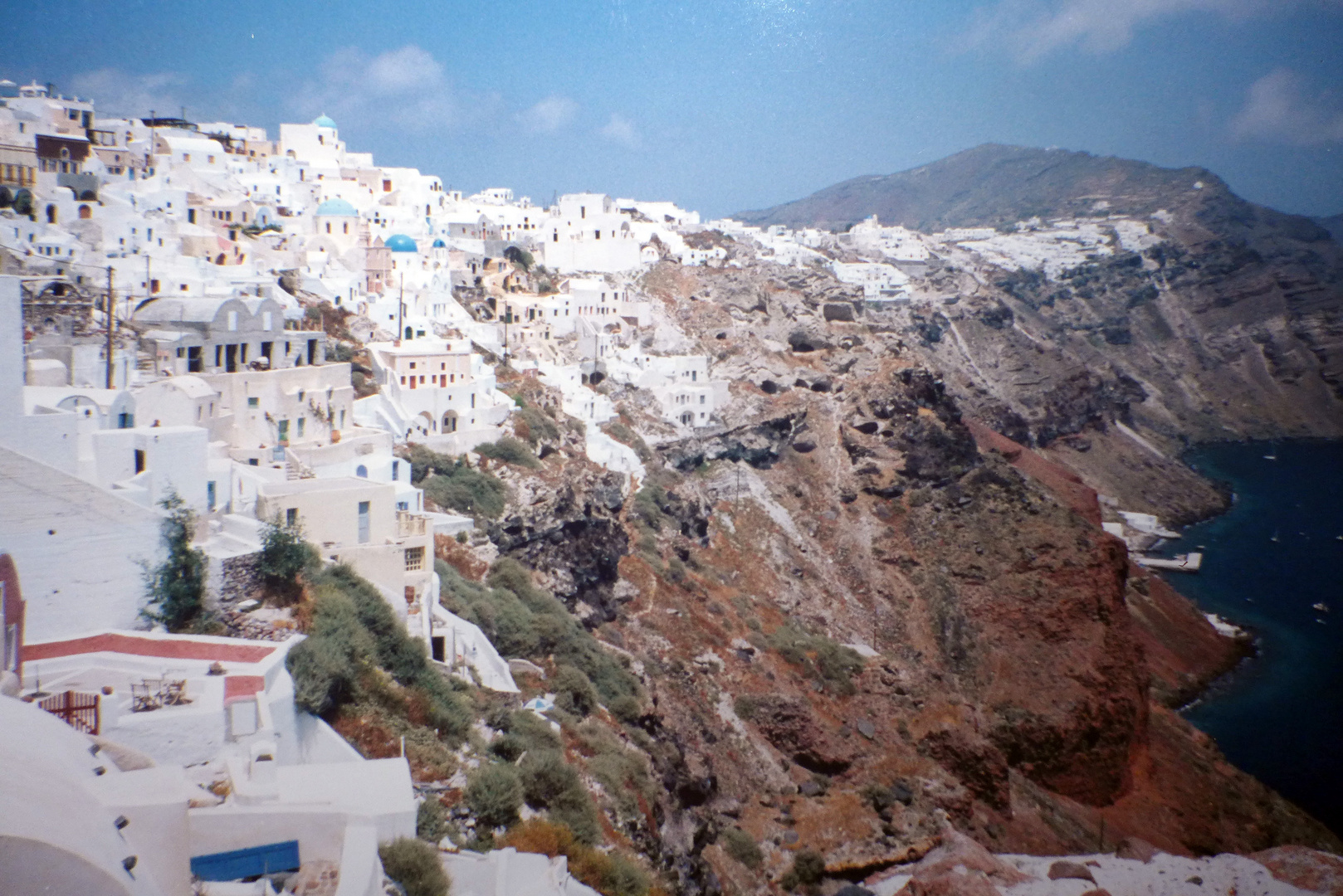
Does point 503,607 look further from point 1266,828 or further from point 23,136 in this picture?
point 23,136

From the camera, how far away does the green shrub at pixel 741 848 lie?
20.8 metres

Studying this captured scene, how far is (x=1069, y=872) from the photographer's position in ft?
78.7

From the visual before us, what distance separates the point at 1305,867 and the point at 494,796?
992 inches

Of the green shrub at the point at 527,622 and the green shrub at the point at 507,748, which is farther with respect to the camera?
the green shrub at the point at 527,622

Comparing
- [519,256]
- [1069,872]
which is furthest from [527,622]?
[519,256]

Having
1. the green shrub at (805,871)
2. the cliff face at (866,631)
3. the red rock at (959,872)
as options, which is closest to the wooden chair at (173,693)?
the cliff face at (866,631)

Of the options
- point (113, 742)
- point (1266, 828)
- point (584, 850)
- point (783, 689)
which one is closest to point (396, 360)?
point (783, 689)

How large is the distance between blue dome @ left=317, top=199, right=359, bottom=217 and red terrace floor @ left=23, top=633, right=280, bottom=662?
123 ft

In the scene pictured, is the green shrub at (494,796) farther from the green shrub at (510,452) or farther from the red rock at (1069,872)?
the green shrub at (510,452)

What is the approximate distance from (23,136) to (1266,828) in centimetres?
5233

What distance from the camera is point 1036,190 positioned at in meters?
195

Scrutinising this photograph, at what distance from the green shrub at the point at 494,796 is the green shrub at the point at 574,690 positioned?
6.57 meters

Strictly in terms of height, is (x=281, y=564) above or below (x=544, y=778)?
above

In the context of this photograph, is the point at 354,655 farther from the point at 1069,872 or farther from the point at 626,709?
the point at 1069,872
